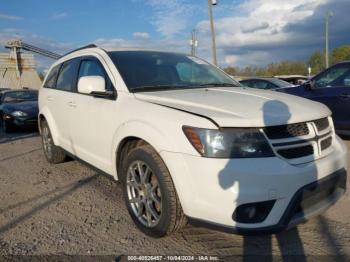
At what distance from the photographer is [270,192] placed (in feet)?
8.49

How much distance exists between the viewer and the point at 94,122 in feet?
13.1

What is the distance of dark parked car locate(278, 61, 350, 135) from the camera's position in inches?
259

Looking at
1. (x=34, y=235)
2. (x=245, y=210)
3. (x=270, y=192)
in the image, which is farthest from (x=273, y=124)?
(x=34, y=235)

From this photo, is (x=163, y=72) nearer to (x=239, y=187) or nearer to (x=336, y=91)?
(x=239, y=187)

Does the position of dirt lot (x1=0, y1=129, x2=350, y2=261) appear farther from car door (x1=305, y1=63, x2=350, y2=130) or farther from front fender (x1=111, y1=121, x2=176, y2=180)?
car door (x1=305, y1=63, x2=350, y2=130)

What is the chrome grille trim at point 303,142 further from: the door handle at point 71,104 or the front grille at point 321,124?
the door handle at point 71,104

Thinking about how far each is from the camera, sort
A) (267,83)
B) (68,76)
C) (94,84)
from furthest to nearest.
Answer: (267,83) → (68,76) → (94,84)

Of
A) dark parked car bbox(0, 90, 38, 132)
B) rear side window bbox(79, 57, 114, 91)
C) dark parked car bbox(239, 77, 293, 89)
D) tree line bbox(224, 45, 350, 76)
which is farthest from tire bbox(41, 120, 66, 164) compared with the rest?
tree line bbox(224, 45, 350, 76)

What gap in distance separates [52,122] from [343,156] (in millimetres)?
3978

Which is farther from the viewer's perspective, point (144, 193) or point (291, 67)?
point (291, 67)

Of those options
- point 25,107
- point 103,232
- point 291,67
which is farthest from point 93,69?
point 291,67

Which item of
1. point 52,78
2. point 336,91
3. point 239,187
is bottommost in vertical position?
point 239,187

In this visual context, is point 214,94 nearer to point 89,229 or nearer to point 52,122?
point 89,229

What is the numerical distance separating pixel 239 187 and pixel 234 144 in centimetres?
31
